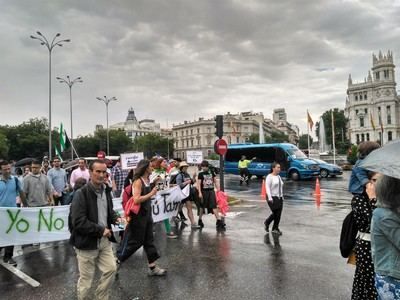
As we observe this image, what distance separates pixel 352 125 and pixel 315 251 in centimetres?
13907

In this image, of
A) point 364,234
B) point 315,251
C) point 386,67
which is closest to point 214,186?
point 315,251

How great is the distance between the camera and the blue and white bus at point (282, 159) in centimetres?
2447

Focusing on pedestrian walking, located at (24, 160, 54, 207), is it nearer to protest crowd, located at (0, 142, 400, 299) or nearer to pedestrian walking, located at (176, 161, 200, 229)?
protest crowd, located at (0, 142, 400, 299)

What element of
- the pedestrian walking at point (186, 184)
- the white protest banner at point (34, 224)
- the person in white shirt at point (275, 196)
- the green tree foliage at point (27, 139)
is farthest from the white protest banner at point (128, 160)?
the green tree foliage at point (27, 139)

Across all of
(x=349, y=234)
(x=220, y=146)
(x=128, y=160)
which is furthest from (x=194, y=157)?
(x=349, y=234)

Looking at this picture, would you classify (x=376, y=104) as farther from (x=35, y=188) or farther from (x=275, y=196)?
(x=35, y=188)

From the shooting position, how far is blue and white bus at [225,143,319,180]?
80.3 ft

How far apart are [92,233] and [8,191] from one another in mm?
3520

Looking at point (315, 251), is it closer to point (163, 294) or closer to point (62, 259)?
point (163, 294)

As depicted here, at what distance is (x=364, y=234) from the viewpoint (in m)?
3.21

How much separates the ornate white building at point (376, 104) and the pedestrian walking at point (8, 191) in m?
131

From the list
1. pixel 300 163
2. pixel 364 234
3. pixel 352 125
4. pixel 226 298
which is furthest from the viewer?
pixel 352 125

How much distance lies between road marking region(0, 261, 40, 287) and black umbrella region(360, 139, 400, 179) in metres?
4.78

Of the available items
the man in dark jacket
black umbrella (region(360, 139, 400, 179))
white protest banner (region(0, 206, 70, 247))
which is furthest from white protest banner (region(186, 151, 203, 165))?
black umbrella (region(360, 139, 400, 179))
